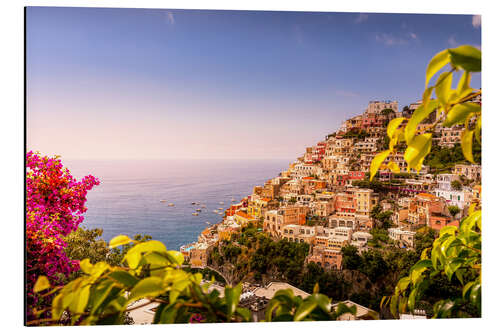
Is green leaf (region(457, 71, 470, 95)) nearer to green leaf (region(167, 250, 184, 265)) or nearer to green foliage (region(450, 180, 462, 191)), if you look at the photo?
green leaf (region(167, 250, 184, 265))

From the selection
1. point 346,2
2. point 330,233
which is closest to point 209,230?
point 330,233

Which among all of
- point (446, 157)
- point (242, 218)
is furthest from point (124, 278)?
point (446, 157)

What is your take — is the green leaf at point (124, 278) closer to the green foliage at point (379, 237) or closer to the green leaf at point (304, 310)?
the green leaf at point (304, 310)

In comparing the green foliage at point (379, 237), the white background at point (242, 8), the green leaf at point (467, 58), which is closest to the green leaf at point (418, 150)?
the green leaf at point (467, 58)

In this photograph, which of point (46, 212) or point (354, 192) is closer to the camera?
point (46, 212)

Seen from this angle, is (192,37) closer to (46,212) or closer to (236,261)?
(46,212)
